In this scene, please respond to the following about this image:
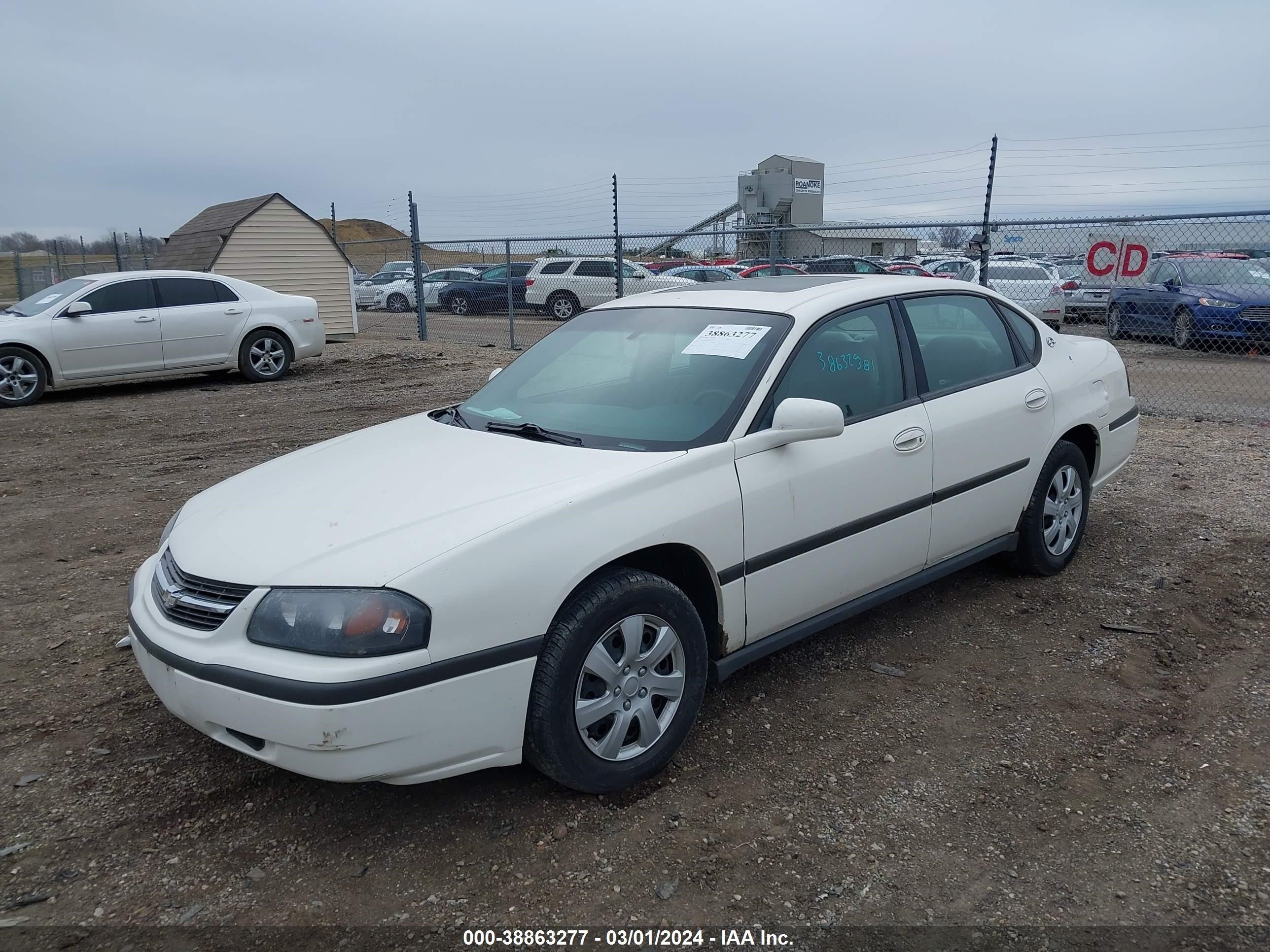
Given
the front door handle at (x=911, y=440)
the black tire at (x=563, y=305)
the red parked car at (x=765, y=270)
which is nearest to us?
the front door handle at (x=911, y=440)

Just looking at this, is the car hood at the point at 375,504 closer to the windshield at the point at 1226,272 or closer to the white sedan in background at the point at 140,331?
the white sedan in background at the point at 140,331

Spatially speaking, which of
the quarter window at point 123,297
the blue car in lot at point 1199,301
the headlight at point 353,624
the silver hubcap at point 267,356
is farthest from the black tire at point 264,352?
the headlight at point 353,624

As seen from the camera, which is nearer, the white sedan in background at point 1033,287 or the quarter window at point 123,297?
the quarter window at point 123,297

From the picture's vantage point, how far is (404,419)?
14.3 feet

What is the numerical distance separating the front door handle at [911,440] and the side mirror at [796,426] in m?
0.55

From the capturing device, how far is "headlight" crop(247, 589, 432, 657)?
2.61m

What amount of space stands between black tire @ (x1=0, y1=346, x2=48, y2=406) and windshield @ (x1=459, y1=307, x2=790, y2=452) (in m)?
8.92

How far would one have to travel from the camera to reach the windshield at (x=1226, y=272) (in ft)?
40.3

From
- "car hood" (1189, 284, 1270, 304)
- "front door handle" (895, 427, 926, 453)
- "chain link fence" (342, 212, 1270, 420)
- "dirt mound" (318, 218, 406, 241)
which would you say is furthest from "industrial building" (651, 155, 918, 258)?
"dirt mound" (318, 218, 406, 241)

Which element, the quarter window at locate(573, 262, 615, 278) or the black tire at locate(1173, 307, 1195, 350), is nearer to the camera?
the black tire at locate(1173, 307, 1195, 350)

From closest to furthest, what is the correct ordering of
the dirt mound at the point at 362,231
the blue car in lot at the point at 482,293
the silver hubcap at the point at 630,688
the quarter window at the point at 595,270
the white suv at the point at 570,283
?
the silver hubcap at the point at 630,688 → the quarter window at the point at 595,270 → the white suv at the point at 570,283 → the blue car in lot at the point at 482,293 → the dirt mound at the point at 362,231

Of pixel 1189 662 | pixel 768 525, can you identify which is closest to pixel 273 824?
pixel 768 525

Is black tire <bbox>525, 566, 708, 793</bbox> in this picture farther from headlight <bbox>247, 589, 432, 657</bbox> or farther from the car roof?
the car roof

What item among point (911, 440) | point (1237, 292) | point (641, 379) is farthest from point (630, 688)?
point (1237, 292)
